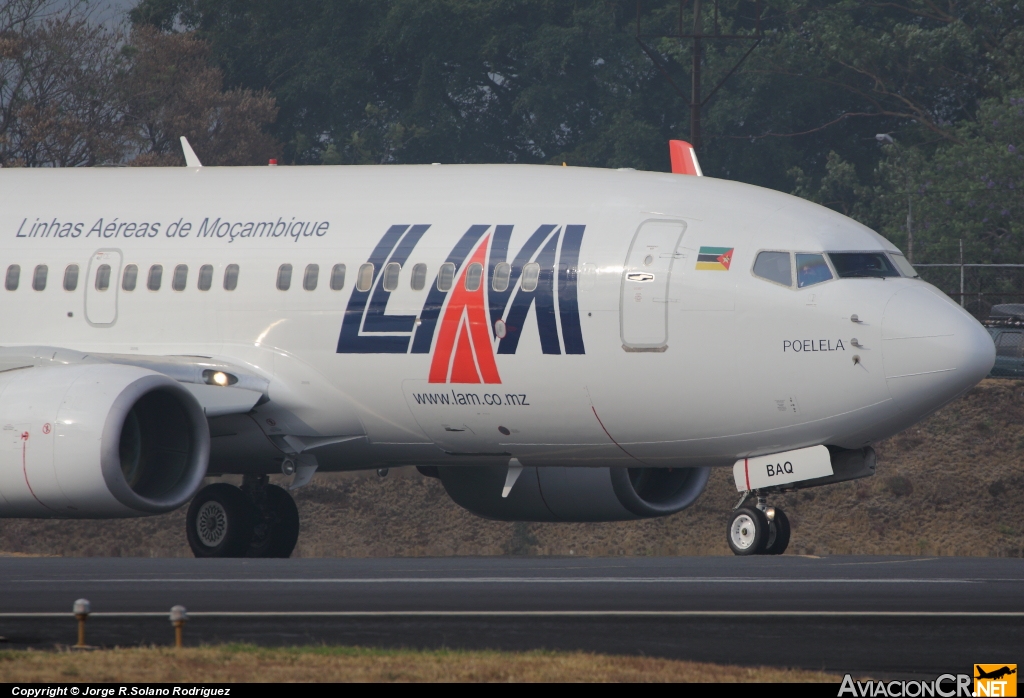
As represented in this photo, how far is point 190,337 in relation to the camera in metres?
21.8

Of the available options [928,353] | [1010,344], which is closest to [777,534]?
[928,353]

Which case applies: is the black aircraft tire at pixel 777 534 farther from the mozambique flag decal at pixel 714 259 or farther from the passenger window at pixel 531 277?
the passenger window at pixel 531 277

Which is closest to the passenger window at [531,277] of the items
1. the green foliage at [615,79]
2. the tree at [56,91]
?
the tree at [56,91]

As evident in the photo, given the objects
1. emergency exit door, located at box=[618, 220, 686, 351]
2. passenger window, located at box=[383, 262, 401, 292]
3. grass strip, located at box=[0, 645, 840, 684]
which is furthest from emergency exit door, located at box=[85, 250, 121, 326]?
grass strip, located at box=[0, 645, 840, 684]

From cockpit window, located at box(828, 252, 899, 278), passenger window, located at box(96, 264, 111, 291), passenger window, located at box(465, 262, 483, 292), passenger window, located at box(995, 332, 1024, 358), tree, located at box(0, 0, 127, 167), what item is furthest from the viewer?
tree, located at box(0, 0, 127, 167)

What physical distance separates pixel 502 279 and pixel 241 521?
520cm

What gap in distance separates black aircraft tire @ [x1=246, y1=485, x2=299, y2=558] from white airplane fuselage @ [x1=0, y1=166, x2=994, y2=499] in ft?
3.32

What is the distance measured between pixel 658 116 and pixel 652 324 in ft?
152

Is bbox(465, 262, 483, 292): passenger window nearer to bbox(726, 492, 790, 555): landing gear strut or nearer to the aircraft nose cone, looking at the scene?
bbox(726, 492, 790, 555): landing gear strut

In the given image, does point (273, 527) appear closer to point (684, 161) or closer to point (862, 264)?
point (684, 161)

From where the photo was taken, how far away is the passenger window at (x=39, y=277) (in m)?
22.5

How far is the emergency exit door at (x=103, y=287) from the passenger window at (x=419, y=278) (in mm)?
3946

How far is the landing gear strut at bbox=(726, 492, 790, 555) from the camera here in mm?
19641

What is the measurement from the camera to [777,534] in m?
19.7
